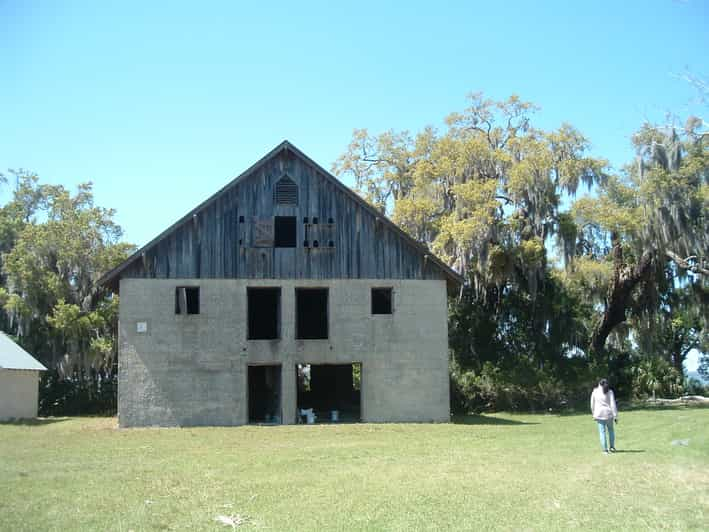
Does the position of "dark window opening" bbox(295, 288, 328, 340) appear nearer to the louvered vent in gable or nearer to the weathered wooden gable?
the weathered wooden gable

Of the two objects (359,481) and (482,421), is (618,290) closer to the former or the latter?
(482,421)

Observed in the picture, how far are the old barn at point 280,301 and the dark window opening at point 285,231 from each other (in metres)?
0.04

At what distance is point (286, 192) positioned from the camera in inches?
1041

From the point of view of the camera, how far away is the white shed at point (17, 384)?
29.3 m

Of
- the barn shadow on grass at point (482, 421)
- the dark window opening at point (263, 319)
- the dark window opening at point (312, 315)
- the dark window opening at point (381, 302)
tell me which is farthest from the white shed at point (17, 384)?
the barn shadow on grass at point (482, 421)

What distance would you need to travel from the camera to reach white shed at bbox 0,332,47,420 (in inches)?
1154

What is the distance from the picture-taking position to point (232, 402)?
83.3 ft

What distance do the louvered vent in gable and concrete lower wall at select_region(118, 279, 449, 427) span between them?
8.99 feet

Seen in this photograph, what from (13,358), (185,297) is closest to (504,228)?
(185,297)

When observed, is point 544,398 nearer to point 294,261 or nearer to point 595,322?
point 595,322

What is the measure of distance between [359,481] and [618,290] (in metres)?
24.0

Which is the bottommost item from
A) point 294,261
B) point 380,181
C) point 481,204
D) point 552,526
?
point 552,526

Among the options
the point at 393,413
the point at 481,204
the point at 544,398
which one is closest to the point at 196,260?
the point at 393,413

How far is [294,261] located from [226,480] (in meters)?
13.3
